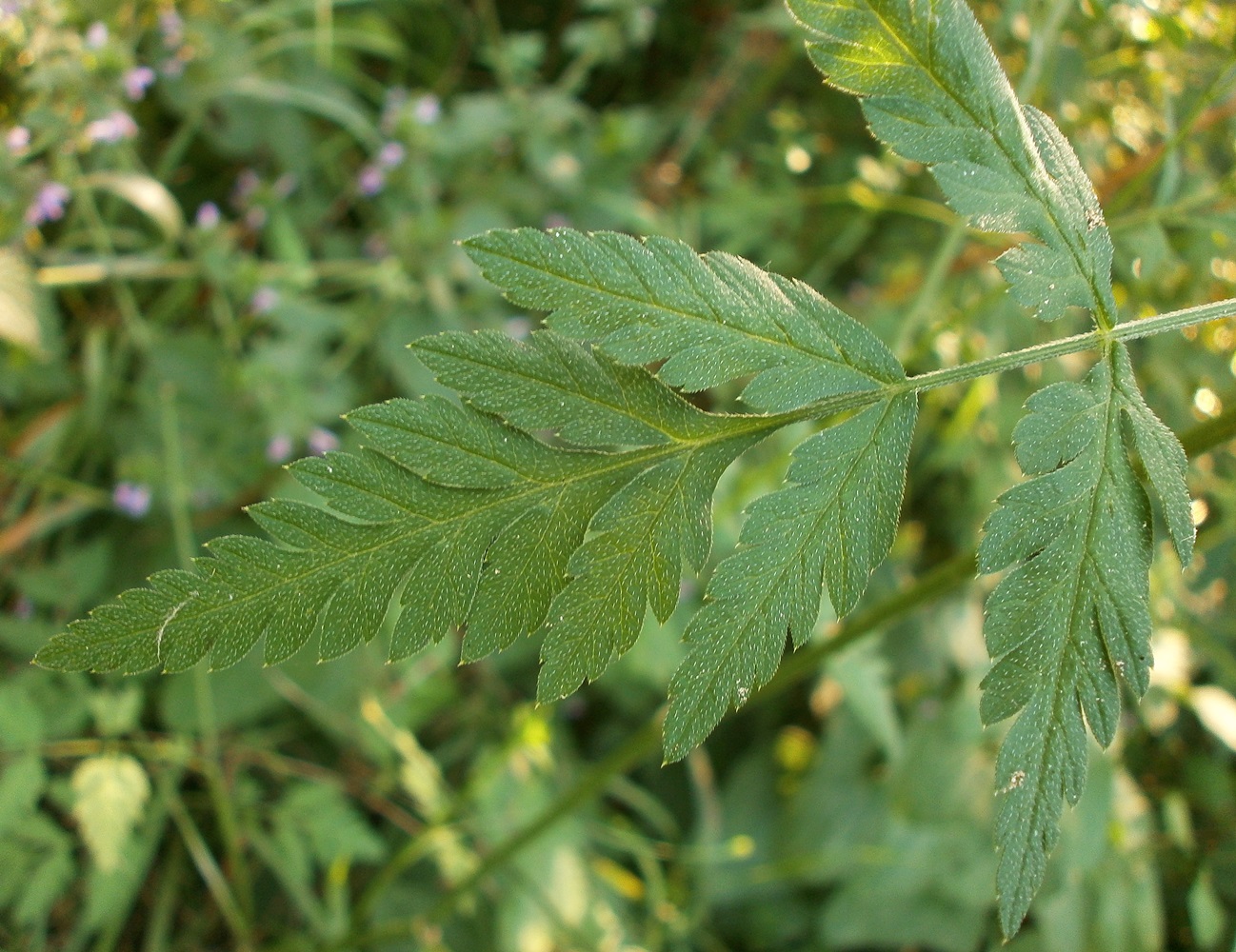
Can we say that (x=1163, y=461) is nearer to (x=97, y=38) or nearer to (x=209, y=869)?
(x=209, y=869)

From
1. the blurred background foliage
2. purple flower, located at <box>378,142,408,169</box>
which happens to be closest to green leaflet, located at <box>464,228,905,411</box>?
the blurred background foliage

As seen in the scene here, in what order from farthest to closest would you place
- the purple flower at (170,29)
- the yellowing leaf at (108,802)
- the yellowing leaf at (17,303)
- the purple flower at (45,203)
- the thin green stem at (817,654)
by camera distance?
the purple flower at (170,29)
the purple flower at (45,203)
the yellowing leaf at (17,303)
the yellowing leaf at (108,802)
the thin green stem at (817,654)

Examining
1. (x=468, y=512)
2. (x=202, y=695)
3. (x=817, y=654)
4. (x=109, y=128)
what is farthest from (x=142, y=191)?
(x=817, y=654)

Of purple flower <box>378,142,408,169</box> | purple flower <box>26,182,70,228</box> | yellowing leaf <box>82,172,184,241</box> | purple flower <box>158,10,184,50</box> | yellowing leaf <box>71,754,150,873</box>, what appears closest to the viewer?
yellowing leaf <box>71,754,150,873</box>

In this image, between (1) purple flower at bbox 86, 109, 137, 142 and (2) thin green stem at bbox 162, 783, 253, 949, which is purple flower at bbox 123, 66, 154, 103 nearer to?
(1) purple flower at bbox 86, 109, 137, 142

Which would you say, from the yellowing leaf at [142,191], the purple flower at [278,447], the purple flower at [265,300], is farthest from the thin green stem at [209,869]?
the yellowing leaf at [142,191]

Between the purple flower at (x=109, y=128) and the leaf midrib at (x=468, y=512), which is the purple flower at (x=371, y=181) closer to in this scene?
the purple flower at (x=109, y=128)

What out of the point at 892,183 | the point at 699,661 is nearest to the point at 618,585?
the point at 699,661
